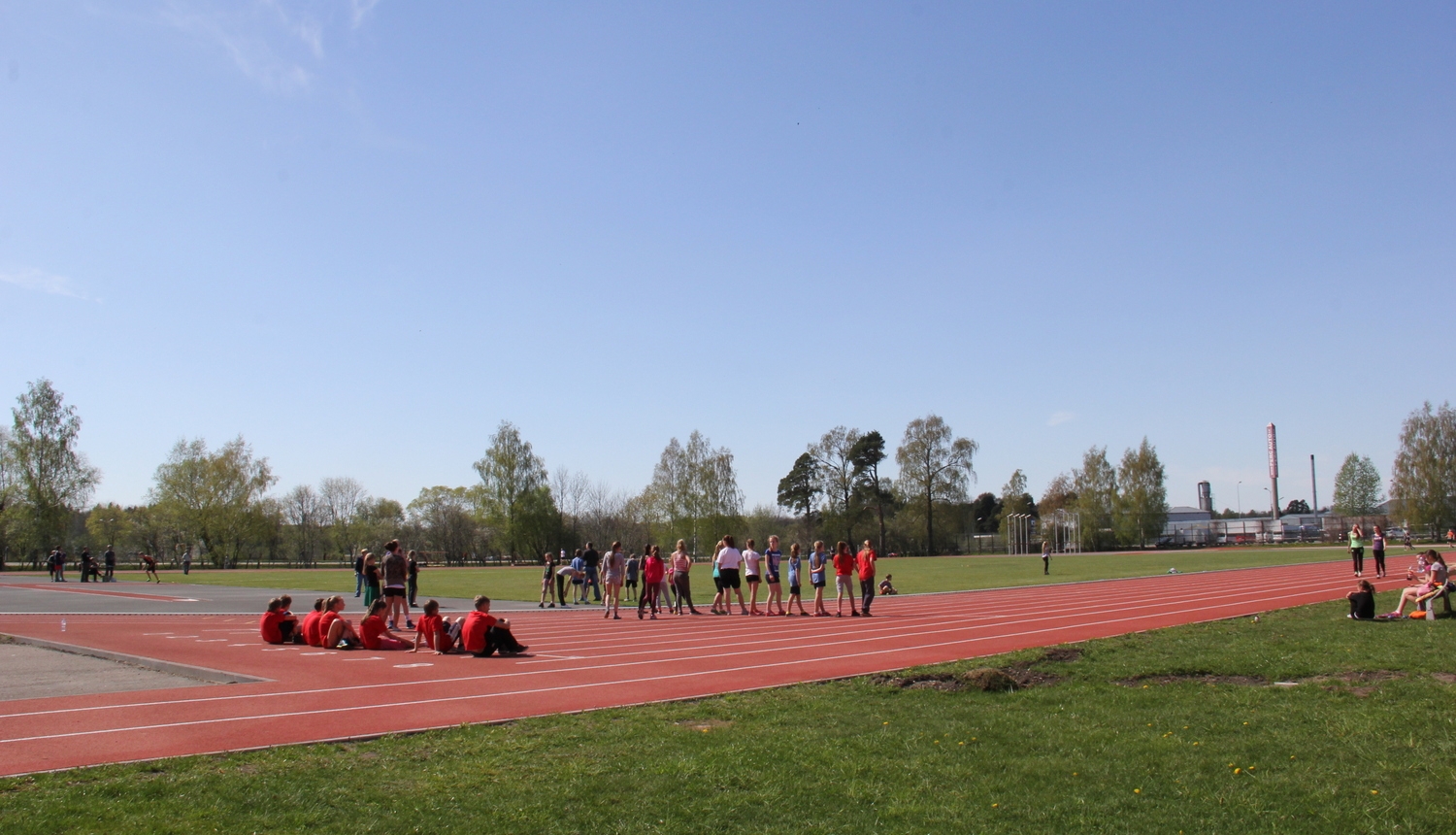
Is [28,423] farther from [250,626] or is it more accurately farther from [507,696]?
[507,696]

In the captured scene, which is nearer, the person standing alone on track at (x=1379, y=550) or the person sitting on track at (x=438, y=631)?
the person sitting on track at (x=438, y=631)

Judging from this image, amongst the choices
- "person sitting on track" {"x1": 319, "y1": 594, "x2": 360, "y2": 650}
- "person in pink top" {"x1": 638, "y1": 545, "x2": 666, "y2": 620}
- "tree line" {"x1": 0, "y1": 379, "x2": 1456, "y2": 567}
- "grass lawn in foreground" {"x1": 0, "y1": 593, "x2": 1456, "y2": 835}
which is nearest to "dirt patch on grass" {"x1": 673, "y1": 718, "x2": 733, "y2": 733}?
"grass lawn in foreground" {"x1": 0, "y1": 593, "x2": 1456, "y2": 835}

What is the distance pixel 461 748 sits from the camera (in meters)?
7.29

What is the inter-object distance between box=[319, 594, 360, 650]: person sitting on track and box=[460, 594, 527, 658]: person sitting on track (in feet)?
7.46

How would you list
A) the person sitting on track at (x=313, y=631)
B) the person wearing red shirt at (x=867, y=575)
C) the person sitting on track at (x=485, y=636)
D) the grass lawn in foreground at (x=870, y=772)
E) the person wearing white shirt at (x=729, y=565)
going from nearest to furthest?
the grass lawn in foreground at (x=870, y=772), the person sitting on track at (x=485, y=636), the person sitting on track at (x=313, y=631), the person wearing red shirt at (x=867, y=575), the person wearing white shirt at (x=729, y=565)

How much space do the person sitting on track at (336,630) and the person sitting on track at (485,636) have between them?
2.27 m

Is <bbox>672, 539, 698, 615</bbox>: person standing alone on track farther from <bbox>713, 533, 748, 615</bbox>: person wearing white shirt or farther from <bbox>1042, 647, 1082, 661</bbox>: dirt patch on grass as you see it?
<bbox>1042, 647, 1082, 661</bbox>: dirt patch on grass

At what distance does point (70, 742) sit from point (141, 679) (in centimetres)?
417

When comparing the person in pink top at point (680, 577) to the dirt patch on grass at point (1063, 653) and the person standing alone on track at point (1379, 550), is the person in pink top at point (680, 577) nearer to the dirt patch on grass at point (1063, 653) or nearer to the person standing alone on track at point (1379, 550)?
the dirt patch on grass at point (1063, 653)

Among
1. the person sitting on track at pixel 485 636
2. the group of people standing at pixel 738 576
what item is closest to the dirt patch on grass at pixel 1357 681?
the person sitting on track at pixel 485 636

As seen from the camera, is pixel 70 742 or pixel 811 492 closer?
pixel 70 742

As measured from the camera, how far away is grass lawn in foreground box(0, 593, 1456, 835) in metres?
5.38

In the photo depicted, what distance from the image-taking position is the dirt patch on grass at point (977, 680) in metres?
9.77

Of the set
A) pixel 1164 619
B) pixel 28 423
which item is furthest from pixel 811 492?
pixel 1164 619
